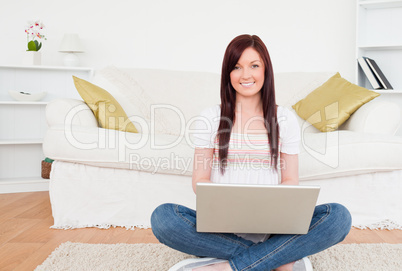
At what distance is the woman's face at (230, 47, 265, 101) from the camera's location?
→ 4.75 feet

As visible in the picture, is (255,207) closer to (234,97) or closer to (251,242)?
(251,242)

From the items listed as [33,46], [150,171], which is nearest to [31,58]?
[33,46]

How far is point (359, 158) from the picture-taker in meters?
2.08

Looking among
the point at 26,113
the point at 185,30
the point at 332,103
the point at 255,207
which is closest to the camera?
the point at 255,207

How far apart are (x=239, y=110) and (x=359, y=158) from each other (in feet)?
2.84

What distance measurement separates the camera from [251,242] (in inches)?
54.9

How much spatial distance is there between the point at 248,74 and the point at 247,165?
12.6 inches

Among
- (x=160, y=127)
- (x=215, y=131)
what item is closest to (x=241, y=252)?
(x=215, y=131)

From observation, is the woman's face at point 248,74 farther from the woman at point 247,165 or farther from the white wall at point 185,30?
the white wall at point 185,30

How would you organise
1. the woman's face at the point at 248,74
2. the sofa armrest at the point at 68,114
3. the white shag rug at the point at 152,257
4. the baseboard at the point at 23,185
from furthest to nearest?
the baseboard at the point at 23,185 → the sofa armrest at the point at 68,114 → the white shag rug at the point at 152,257 → the woman's face at the point at 248,74

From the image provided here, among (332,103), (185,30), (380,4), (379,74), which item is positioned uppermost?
(380,4)

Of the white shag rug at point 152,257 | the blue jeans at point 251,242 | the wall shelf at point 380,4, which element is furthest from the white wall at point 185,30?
the blue jeans at point 251,242

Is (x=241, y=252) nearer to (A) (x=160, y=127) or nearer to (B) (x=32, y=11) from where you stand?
(A) (x=160, y=127)

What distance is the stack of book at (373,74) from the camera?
10.3 ft
